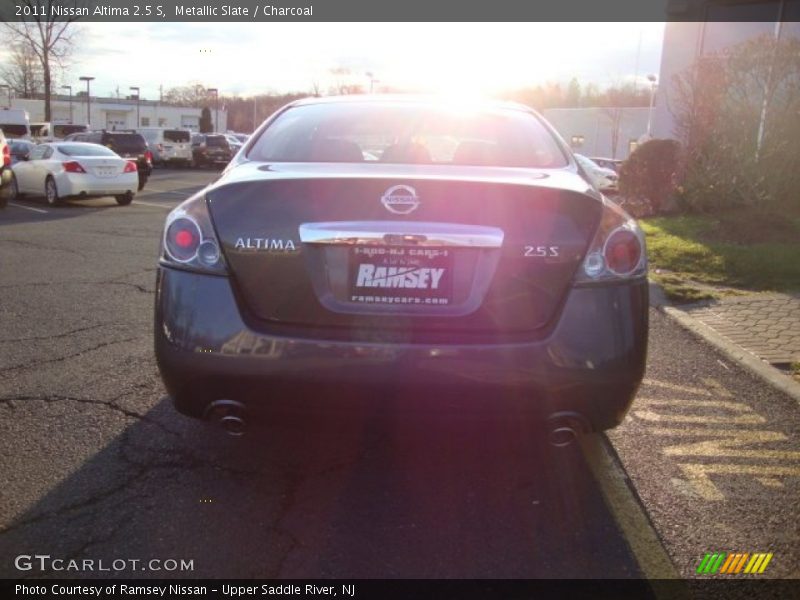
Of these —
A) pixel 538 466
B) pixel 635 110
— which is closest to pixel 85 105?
pixel 635 110

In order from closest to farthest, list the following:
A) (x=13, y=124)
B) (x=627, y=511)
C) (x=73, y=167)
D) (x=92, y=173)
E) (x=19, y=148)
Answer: (x=627, y=511) → (x=73, y=167) → (x=92, y=173) → (x=19, y=148) → (x=13, y=124)

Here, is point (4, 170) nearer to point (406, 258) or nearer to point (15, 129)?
point (406, 258)

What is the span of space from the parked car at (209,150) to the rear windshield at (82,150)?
19145 millimetres

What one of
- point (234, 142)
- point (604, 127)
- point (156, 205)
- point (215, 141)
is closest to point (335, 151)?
point (156, 205)

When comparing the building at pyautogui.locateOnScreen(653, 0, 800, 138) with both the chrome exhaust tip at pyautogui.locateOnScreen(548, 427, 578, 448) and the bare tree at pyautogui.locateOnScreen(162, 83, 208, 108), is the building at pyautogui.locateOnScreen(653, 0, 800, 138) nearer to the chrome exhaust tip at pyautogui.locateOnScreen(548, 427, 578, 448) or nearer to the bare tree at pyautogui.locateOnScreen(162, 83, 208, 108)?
the chrome exhaust tip at pyautogui.locateOnScreen(548, 427, 578, 448)

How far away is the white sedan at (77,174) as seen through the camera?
1529cm

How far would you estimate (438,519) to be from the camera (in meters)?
2.88

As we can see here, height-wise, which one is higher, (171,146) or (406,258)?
(406,258)

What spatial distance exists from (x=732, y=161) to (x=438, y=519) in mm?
9247

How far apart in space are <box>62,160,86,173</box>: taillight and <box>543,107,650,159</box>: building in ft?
118

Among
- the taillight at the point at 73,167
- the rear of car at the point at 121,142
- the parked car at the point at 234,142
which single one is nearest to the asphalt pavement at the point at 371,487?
the taillight at the point at 73,167

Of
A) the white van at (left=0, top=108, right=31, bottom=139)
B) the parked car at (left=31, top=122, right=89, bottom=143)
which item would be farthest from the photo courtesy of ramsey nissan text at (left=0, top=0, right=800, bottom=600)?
the parked car at (left=31, top=122, right=89, bottom=143)

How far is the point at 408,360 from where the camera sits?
8.61ft

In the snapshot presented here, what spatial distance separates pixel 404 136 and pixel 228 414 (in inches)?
70.4
